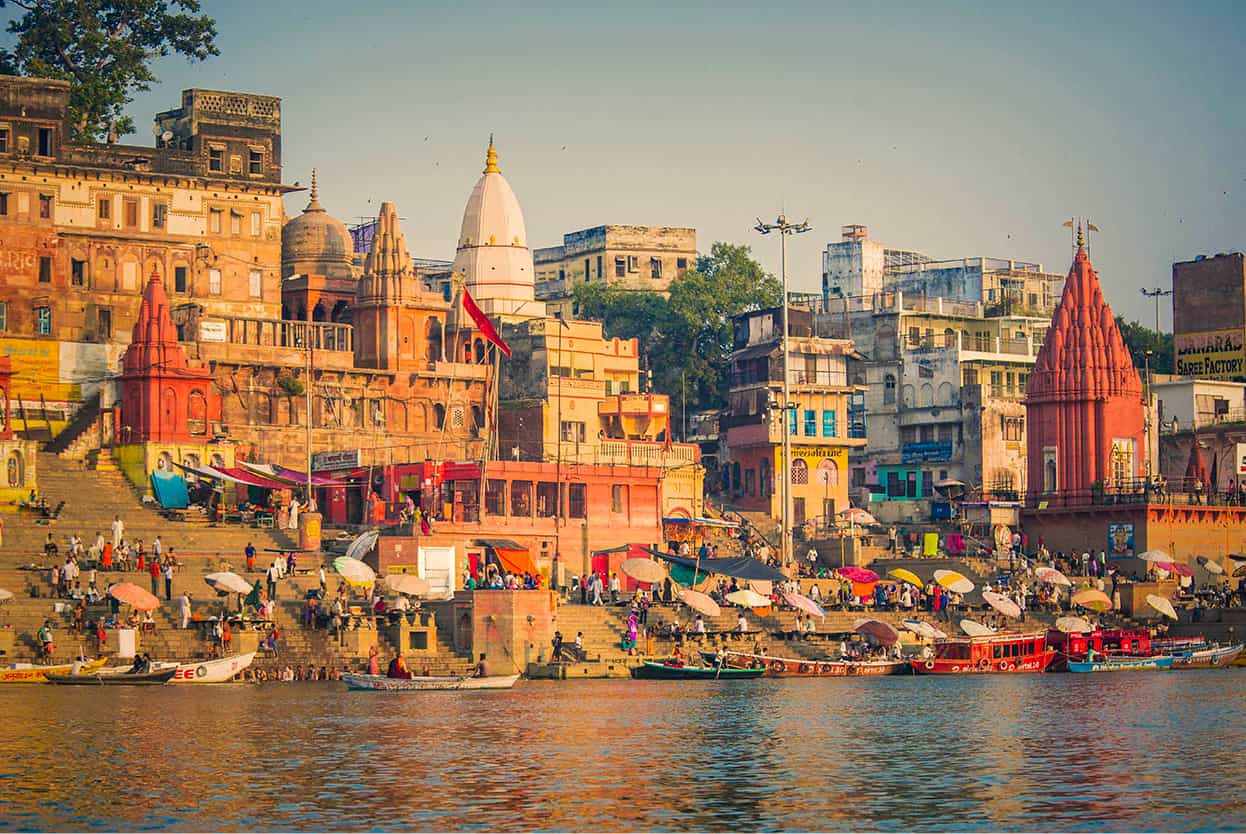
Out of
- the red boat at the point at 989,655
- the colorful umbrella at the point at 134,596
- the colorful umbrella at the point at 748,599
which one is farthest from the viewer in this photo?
the red boat at the point at 989,655

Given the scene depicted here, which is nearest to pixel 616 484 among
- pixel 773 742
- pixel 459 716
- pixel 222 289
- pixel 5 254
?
pixel 222 289

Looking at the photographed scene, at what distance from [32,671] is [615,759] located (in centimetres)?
1731

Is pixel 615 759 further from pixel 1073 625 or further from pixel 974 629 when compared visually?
pixel 1073 625

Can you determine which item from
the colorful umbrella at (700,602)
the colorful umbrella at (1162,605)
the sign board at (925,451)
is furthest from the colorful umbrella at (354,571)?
the sign board at (925,451)

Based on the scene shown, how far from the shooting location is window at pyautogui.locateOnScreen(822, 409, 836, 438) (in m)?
84.9

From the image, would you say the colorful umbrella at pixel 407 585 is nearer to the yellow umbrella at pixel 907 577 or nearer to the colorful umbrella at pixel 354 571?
the colorful umbrella at pixel 354 571

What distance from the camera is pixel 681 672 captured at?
185 feet

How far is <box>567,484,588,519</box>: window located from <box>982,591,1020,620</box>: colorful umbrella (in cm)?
1221

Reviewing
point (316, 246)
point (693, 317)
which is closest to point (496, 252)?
point (316, 246)

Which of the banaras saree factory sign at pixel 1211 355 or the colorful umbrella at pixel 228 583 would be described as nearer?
the colorful umbrella at pixel 228 583

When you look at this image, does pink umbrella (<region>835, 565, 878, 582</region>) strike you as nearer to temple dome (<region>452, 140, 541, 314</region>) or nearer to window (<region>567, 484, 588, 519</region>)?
window (<region>567, 484, 588, 519</region>)

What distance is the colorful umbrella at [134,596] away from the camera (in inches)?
1983

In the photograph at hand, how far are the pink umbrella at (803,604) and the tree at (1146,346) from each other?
4500 centimetres

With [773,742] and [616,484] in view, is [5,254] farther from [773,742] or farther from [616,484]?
[773,742]
